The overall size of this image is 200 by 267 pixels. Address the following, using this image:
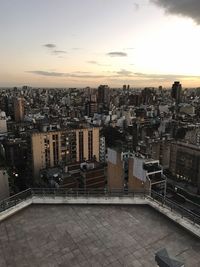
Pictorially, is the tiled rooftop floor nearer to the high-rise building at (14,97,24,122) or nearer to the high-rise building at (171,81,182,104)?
the high-rise building at (14,97,24,122)

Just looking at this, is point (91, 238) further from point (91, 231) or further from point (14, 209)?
point (14, 209)

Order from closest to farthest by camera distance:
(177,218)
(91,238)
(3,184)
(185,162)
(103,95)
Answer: (91,238), (177,218), (3,184), (185,162), (103,95)

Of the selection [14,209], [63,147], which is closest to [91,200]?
[14,209]

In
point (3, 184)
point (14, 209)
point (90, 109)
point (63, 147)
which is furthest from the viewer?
point (90, 109)

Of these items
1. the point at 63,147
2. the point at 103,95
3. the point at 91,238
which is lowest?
the point at 63,147

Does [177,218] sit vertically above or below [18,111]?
above

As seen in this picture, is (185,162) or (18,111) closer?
(185,162)

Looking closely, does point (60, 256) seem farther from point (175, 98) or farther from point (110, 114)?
point (175, 98)
